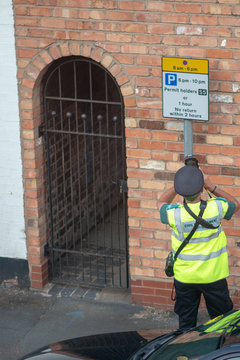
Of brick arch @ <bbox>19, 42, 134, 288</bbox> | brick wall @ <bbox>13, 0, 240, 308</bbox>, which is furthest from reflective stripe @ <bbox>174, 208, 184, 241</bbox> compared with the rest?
brick arch @ <bbox>19, 42, 134, 288</bbox>

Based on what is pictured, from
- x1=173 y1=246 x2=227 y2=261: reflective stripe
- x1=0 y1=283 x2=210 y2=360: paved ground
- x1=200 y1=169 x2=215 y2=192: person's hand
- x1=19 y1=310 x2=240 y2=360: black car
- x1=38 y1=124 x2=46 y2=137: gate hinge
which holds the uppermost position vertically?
x1=38 y1=124 x2=46 y2=137: gate hinge

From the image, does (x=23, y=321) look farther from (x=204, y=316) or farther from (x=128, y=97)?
(x=128, y=97)

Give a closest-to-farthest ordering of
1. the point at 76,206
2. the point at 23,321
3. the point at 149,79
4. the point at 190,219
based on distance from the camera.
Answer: the point at 190,219 → the point at 149,79 → the point at 23,321 → the point at 76,206

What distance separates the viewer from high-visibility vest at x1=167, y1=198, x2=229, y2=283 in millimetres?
6223

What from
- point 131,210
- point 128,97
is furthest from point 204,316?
point 128,97

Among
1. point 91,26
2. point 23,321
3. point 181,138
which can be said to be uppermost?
point 91,26

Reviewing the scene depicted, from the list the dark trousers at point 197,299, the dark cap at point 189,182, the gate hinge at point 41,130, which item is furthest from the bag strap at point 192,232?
the gate hinge at point 41,130

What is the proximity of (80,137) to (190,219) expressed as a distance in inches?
126

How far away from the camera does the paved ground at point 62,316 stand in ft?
24.3

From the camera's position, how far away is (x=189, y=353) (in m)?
5.18

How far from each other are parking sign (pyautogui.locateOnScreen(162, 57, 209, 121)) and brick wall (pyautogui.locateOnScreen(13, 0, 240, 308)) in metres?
0.28

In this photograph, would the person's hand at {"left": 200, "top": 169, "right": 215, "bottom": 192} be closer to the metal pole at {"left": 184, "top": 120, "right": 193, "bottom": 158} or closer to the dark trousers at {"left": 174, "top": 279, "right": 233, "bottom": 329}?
the metal pole at {"left": 184, "top": 120, "right": 193, "bottom": 158}

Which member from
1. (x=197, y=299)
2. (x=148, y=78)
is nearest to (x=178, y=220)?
(x=197, y=299)

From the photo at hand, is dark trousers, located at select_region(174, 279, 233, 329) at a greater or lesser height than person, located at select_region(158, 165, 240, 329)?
lesser
